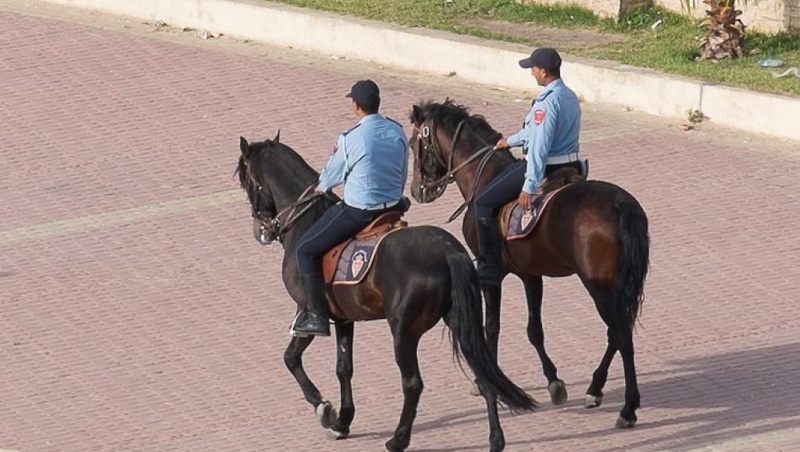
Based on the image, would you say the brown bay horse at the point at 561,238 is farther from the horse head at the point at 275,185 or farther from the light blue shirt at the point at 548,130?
the horse head at the point at 275,185

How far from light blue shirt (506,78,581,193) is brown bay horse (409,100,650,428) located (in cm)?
23

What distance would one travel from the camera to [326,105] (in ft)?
61.8

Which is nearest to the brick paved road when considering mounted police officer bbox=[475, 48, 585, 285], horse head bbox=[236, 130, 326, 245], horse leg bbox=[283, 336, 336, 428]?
horse leg bbox=[283, 336, 336, 428]

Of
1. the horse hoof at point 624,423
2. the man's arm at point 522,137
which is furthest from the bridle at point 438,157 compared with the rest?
the horse hoof at point 624,423

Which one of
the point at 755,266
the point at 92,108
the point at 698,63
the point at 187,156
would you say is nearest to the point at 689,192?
the point at 755,266

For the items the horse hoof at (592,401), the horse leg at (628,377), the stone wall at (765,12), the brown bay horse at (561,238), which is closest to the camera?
the brown bay horse at (561,238)

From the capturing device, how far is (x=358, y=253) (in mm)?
11078

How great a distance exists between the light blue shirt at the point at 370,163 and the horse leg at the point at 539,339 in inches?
60.8

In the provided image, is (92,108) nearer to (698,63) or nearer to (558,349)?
(698,63)

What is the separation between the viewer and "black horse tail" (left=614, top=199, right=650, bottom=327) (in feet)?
36.6

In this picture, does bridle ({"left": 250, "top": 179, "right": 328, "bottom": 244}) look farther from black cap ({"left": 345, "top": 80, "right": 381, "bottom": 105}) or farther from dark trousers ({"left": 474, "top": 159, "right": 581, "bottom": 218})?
dark trousers ({"left": 474, "top": 159, "right": 581, "bottom": 218})

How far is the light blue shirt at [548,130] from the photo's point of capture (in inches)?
456

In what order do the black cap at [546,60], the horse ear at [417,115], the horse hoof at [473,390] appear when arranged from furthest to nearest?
the horse ear at [417,115], the horse hoof at [473,390], the black cap at [546,60]

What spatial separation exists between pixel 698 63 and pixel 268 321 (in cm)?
721
